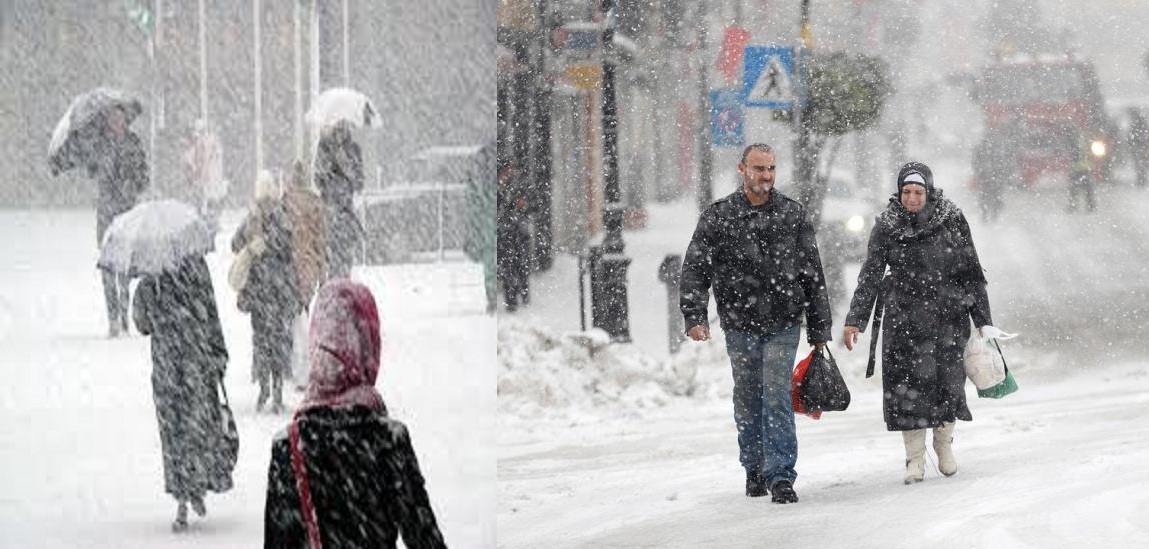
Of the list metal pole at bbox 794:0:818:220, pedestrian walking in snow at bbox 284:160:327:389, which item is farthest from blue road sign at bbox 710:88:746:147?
pedestrian walking in snow at bbox 284:160:327:389

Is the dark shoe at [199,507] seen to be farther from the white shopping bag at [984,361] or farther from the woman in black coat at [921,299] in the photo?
the white shopping bag at [984,361]

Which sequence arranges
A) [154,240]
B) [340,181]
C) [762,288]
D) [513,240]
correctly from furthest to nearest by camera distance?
[513,240] < [340,181] < [762,288] < [154,240]

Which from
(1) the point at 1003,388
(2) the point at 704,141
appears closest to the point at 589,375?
(2) the point at 704,141

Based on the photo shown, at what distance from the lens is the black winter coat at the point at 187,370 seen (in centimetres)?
729

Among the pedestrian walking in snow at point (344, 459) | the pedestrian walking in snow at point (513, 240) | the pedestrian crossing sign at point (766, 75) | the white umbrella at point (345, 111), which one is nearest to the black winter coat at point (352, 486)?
the pedestrian walking in snow at point (344, 459)

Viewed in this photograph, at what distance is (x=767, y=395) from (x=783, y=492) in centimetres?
47

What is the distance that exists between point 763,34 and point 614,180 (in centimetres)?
126

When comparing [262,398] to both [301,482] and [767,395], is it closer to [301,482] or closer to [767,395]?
[767,395]

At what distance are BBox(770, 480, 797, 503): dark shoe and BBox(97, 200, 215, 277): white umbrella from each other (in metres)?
2.56

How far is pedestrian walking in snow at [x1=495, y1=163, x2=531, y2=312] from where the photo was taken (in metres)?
12.5

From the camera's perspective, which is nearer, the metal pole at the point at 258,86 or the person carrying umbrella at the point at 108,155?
the person carrying umbrella at the point at 108,155

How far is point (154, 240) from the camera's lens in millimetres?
7266

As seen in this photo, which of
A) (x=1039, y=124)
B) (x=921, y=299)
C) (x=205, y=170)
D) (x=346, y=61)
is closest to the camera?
(x=921, y=299)

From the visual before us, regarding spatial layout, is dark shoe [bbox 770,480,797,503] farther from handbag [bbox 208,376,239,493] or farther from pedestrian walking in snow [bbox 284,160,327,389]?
pedestrian walking in snow [bbox 284,160,327,389]
